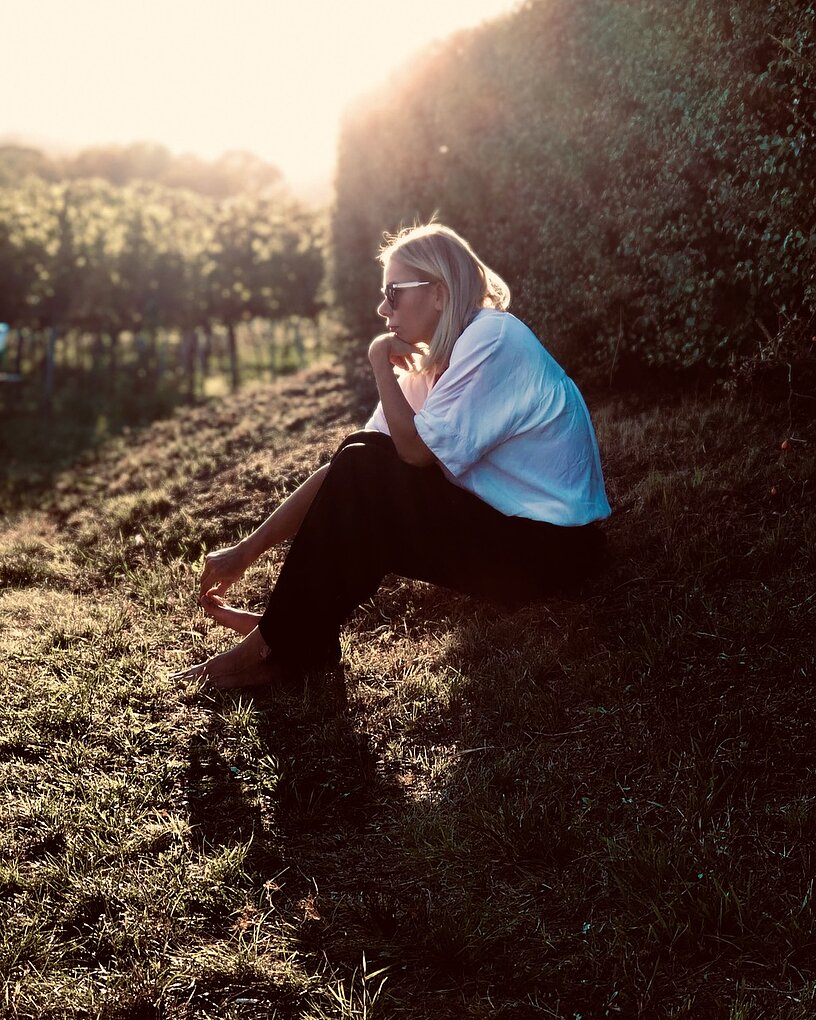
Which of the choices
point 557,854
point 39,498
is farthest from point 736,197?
point 39,498

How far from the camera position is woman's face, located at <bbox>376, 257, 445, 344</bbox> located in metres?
3.67

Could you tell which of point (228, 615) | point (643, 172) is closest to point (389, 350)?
point (228, 615)

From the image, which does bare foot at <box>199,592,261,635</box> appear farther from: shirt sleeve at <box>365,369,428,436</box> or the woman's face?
the woman's face

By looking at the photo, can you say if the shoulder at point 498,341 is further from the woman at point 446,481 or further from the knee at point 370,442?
the knee at point 370,442

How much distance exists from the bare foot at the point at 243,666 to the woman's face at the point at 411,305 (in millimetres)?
1407

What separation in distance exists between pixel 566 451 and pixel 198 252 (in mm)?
27530

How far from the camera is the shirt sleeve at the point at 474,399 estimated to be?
138 inches

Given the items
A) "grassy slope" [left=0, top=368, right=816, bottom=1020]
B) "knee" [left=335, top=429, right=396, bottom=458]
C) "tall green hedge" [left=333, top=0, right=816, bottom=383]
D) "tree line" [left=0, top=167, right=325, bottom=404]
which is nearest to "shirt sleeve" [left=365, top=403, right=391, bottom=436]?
"knee" [left=335, top=429, right=396, bottom=458]

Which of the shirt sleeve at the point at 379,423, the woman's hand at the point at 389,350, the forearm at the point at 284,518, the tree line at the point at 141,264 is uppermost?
the woman's hand at the point at 389,350

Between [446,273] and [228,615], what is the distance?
5.73 ft

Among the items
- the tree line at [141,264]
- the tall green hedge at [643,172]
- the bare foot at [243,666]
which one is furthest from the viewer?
the tree line at [141,264]

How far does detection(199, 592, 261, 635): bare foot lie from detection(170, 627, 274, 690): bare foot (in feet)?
0.52

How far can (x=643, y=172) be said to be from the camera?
5.89m

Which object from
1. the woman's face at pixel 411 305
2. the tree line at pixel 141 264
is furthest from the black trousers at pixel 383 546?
the tree line at pixel 141 264
